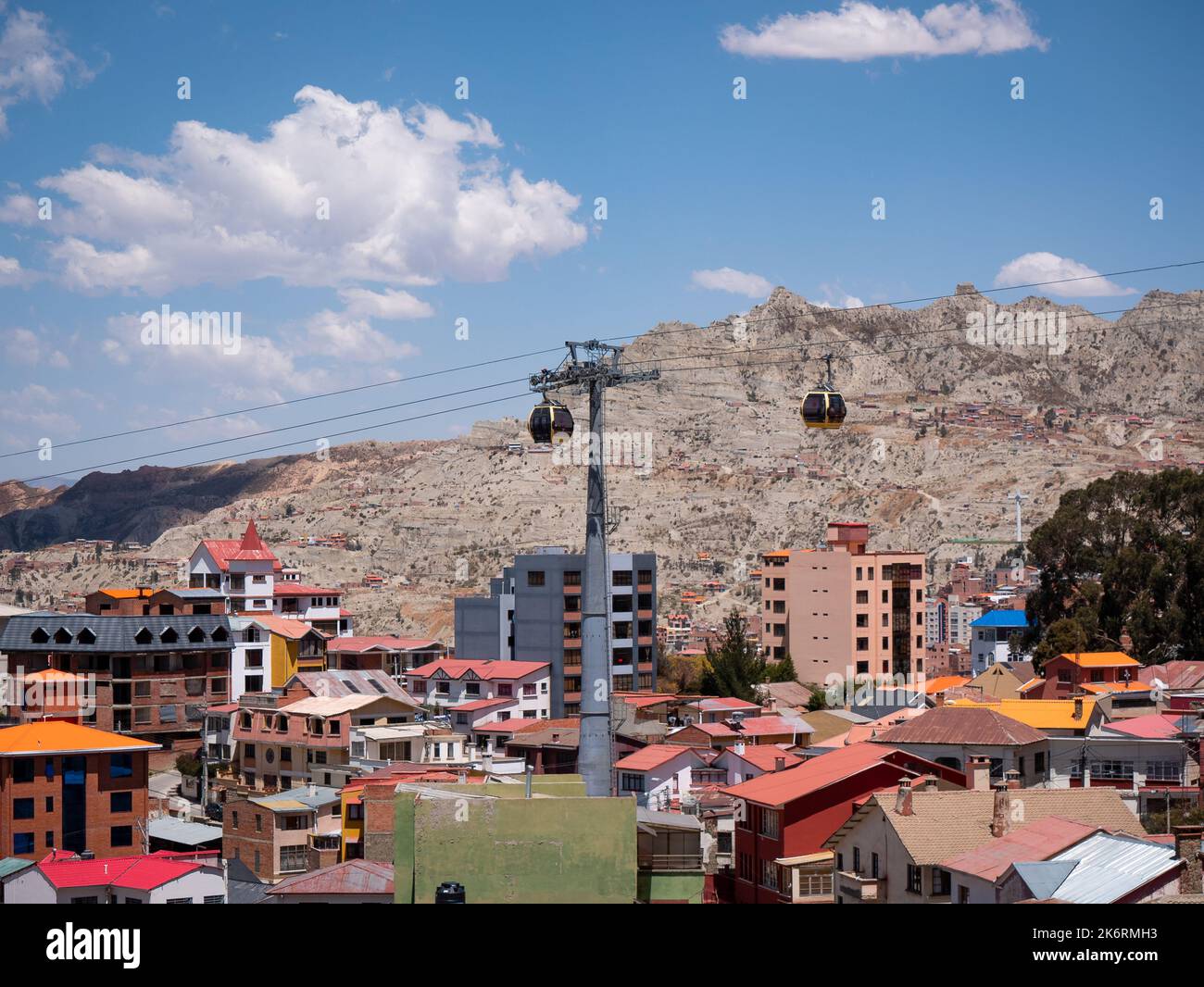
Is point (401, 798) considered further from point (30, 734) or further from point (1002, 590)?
point (1002, 590)

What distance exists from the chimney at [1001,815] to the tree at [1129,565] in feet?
146

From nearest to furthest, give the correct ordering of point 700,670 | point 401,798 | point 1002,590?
point 401,798
point 700,670
point 1002,590

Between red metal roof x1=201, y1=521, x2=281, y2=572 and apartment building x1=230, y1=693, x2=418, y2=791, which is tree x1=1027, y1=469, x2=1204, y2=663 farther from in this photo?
red metal roof x1=201, y1=521, x2=281, y2=572

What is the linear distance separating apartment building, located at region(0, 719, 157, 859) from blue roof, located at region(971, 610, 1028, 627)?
61492 mm

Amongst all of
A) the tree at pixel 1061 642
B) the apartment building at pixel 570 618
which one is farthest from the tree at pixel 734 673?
the tree at pixel 1061 642

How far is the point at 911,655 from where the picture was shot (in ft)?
263

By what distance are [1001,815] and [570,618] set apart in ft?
143

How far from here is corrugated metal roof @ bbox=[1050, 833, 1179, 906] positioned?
59.2ft
